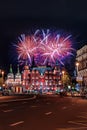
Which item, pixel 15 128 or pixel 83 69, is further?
pixel 83 69

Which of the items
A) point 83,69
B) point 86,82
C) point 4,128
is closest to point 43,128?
point 4,128

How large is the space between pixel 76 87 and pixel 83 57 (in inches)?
472

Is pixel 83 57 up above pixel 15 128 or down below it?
above

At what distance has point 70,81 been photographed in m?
168

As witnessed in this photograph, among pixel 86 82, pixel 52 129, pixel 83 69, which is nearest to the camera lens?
pixel 52 129

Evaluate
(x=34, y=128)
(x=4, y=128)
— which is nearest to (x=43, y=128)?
(x=34, y=128)

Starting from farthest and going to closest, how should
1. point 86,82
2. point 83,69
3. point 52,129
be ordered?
point 83,69 < point 86,82 < point 52,129

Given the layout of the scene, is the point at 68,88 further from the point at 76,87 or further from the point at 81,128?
the point at 81,128

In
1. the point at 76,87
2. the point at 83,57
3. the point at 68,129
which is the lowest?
the point at 68,129

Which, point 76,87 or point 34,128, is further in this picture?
point 76,87

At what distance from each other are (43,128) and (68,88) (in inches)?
5857

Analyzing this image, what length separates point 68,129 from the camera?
18766 millimetres

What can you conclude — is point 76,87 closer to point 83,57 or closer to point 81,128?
point 83,57

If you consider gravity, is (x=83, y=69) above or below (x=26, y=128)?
above
